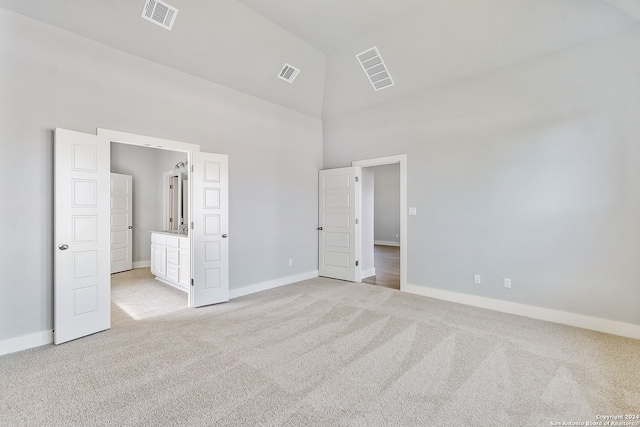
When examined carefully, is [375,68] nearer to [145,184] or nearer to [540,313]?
[540,313]

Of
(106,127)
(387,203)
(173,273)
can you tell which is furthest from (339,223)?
(387,203)

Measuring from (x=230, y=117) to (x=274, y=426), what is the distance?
13.0ft

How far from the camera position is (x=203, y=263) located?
12.7 ft

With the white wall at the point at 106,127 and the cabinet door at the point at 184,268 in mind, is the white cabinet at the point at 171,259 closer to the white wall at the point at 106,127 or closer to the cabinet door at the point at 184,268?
the cabinet door at the point at 184,268

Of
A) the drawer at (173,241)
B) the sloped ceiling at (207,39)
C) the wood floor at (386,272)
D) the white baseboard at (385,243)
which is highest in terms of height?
the sloped ceiling at (207,39)

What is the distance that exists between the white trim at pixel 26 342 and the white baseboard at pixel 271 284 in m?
2.00

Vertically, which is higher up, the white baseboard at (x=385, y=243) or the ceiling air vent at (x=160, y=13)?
the ceiling air vent at (x=160, y=13)

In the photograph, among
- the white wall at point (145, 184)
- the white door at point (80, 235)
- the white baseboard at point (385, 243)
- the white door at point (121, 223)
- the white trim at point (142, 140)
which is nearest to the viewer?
the white door at point (80, 235)

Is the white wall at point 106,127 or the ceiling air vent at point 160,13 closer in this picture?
the white wall at point 106,127

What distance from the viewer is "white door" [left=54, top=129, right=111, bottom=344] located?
2.79 m

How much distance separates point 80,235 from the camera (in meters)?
2.94

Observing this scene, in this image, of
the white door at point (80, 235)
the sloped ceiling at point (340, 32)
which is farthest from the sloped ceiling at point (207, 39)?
the white door at point (80, 235)

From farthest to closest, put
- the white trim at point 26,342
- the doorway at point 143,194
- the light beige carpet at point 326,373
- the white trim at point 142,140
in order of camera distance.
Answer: the doorway at point 143,194, the white trim at point 142,140, the white trim at point 26,342, the light beige carpet at point 326,373

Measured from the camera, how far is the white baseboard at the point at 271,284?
4.36 meters
